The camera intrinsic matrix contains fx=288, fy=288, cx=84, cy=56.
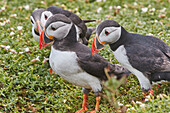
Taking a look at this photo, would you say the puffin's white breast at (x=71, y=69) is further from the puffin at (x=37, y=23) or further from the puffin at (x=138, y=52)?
the puffin at (x=37, y=23)

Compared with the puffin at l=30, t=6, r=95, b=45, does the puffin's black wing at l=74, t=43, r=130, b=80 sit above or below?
below

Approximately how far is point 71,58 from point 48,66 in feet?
6.18

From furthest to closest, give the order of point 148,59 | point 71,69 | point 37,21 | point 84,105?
point 37,21 < point 84,105 < point 71,69 < point 148,59

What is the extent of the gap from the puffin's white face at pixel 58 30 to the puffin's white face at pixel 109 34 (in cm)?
55

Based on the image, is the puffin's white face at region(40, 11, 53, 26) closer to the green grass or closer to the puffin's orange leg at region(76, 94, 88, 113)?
the green grass

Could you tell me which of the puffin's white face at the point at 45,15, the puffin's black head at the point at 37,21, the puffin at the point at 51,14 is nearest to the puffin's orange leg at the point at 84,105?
the puffin at the point at 51,14

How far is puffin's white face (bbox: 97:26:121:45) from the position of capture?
4.50m

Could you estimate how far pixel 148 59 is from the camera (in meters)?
4.44

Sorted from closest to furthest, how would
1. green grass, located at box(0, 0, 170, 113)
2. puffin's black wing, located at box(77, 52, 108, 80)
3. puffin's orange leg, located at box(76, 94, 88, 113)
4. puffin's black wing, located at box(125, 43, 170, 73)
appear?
puffin's black wing, located at box(125, 43, 170, 73), puffin's black wing, located at box(77, 52, 108, 80), puffin's orange leg, located at box(76, 94, 88, 113), green grass, located at box(0, 0, 170, 113)

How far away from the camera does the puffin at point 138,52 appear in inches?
175

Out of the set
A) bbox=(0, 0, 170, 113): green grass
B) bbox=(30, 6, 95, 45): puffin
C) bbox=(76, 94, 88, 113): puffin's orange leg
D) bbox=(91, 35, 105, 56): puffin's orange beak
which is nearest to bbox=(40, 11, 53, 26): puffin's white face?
bbox=(30, 6, 95, 45): puffin

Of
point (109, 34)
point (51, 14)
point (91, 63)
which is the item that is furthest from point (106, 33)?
point (51, 14)

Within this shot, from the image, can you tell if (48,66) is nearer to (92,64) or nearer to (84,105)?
(84,105)

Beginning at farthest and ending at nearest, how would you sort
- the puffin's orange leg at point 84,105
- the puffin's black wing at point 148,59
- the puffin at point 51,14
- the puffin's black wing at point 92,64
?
1. the puffin at point 51,14
2. the puffin's orange leg at point 84,105
3. the puffin's black wing at point 92,64
4. the puffin's black wing at point 148,59
